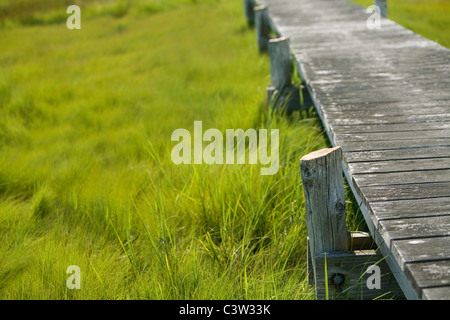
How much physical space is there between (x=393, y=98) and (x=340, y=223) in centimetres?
172

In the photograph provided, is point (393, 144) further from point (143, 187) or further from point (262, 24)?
point (262, 24)

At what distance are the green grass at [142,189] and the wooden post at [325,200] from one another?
0.31 meters

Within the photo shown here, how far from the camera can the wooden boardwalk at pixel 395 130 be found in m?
1.90

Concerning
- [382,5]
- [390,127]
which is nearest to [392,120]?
[390,127]

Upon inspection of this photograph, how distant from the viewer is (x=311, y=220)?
220 cm

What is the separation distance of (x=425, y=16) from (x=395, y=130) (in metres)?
7.34

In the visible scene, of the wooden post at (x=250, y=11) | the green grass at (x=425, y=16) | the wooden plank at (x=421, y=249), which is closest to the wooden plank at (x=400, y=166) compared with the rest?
the wooden plank at (x=421, y=249)

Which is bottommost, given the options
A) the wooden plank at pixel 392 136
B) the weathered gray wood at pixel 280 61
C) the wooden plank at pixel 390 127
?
the wooden plank at pixel 392 136

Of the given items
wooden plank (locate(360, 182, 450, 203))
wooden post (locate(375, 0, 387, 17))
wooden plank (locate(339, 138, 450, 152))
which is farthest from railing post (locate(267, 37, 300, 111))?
wooden post (locate(375, 0, 387, 17))

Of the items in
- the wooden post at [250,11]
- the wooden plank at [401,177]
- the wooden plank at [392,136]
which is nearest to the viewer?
the wooden plank at [401,177]

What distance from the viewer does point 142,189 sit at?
357 cm

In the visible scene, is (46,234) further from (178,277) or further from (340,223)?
(340,223)

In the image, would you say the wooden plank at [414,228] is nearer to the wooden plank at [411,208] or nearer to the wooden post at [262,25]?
the wooden plank at [411,208]

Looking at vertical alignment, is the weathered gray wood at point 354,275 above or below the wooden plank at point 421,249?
below
